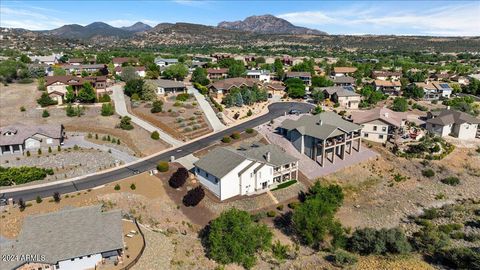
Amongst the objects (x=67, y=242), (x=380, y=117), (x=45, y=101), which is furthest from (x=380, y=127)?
(x=45, y=101)

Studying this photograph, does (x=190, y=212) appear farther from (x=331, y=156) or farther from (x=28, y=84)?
(x=28, y=84)

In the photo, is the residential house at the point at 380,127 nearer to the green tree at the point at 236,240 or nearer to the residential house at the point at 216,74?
the green tree at the point at 236,240

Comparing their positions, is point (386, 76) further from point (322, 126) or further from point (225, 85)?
point (322, 126)

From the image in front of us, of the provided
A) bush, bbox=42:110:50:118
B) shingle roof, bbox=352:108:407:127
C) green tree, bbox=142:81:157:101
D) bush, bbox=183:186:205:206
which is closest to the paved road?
bush, bbox=183:186:205:206

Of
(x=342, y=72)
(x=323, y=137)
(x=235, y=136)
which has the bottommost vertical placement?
(x=235, y=136)

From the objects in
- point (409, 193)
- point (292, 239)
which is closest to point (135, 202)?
point (292, 239)

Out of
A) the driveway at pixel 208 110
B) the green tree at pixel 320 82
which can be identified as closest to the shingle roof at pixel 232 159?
the driveway at pixel 208 110

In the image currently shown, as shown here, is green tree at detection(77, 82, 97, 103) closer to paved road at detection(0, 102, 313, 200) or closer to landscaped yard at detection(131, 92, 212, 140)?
landscaped yard at detection(131, 92, 212, 140)
